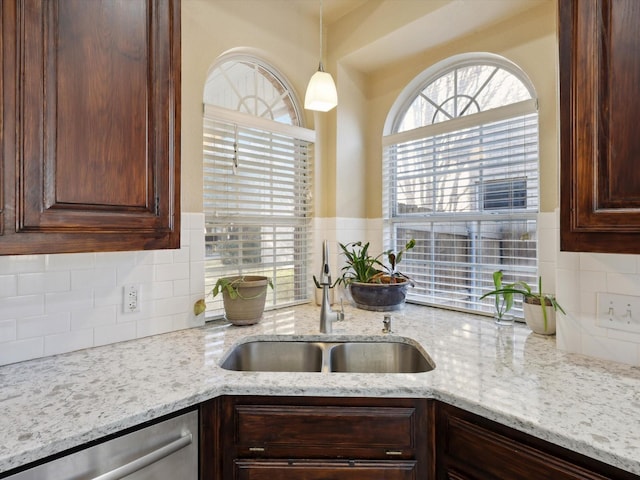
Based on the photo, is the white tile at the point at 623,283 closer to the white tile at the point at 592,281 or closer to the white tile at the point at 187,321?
the white tile at the point at 592,281

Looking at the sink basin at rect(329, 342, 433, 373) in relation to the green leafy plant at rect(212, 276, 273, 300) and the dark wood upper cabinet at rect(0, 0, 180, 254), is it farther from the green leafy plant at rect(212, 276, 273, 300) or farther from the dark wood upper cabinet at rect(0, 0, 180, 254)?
the dark wood upper cabinet at rect(0, 0, 180, 254)

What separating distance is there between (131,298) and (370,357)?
105cm

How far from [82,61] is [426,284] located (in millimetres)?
1926

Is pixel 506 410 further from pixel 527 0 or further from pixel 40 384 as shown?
pixel 527 0

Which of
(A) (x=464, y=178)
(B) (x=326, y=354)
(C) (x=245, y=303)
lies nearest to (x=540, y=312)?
(A) (x=464, y=178)

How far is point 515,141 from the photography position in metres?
1.79

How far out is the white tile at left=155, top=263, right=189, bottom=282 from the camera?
1583 mm

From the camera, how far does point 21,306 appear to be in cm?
126

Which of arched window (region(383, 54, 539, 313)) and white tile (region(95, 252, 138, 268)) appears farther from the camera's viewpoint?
arched window (region(383, 54, 539, 313))

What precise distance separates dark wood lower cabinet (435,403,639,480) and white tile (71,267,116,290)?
51.4 inches

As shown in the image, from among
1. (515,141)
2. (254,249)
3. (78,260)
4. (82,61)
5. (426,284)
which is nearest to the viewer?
(82,61)

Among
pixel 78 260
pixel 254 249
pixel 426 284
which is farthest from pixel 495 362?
pixel 78 260

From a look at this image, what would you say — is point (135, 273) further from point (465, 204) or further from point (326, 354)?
point (465, 204)

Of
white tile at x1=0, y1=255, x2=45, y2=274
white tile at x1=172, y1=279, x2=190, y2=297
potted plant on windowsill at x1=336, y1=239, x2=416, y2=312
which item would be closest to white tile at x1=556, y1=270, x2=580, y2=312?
potted plant on windowsill at x1=336, y1=239, x2=416, y2=312
